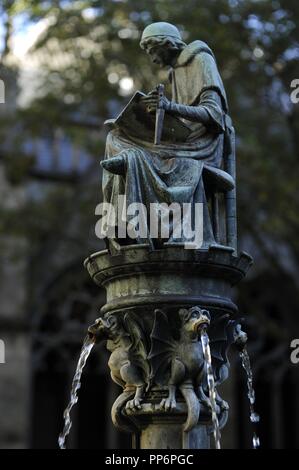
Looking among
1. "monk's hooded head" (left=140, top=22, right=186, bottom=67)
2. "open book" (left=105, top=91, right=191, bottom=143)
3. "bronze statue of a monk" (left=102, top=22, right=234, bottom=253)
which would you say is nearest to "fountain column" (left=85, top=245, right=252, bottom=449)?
"bronze statue of a monk" (left=102, top=22, right=234, bottom=253)

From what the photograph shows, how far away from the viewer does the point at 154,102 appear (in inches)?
302

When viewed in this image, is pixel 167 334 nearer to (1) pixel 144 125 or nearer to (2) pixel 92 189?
(1) pixel 144 125

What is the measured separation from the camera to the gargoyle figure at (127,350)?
7.37 metres

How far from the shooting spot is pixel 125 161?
761 centimetres

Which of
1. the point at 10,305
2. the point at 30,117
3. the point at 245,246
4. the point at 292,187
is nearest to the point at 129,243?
the point at 292,187

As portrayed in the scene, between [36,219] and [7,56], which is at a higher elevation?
[7,56]

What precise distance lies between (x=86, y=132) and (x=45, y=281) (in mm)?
4705

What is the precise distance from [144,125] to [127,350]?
1.77 metres

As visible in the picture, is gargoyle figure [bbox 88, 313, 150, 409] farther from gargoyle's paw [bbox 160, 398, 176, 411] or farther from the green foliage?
the green foliage

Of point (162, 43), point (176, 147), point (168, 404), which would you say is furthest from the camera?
point (162, 43)

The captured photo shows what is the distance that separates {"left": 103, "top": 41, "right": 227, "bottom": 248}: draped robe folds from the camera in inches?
297

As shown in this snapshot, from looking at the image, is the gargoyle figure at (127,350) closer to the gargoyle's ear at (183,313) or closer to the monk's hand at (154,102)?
the gargoyle's ear at (183,313)

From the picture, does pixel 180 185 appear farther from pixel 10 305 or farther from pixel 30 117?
pixel 10 305

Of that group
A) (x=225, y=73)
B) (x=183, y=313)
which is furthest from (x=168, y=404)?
(x=225, y=73)
